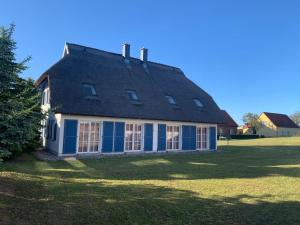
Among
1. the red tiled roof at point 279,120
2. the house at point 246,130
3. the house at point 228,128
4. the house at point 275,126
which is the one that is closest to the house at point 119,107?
the house at point 228,128

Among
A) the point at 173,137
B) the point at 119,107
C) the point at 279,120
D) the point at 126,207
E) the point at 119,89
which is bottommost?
the point at 126,207

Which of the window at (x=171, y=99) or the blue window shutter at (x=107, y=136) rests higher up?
the window at (x=171, y=99)

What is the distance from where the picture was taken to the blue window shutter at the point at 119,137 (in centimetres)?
2020

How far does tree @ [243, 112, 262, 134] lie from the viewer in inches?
2795

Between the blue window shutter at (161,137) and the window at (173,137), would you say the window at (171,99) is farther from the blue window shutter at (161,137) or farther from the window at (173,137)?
the blue window shutter at (161,137)

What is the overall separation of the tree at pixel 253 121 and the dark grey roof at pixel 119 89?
46.7m

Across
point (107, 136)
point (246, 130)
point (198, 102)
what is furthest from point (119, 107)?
point (246, 130)

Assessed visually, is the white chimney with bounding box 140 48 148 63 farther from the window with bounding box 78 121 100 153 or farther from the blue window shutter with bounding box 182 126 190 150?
the window with bounding box 78 121 100 153

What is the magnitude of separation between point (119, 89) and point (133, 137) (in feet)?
12.5

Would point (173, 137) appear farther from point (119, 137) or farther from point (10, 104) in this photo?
point (10, 104)

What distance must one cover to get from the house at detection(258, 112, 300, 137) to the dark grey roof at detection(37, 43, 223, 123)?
1816 inches

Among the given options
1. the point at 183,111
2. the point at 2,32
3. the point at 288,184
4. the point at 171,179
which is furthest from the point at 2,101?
the point at 183,111

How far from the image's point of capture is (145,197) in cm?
828

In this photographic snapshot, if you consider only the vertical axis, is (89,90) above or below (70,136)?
above
